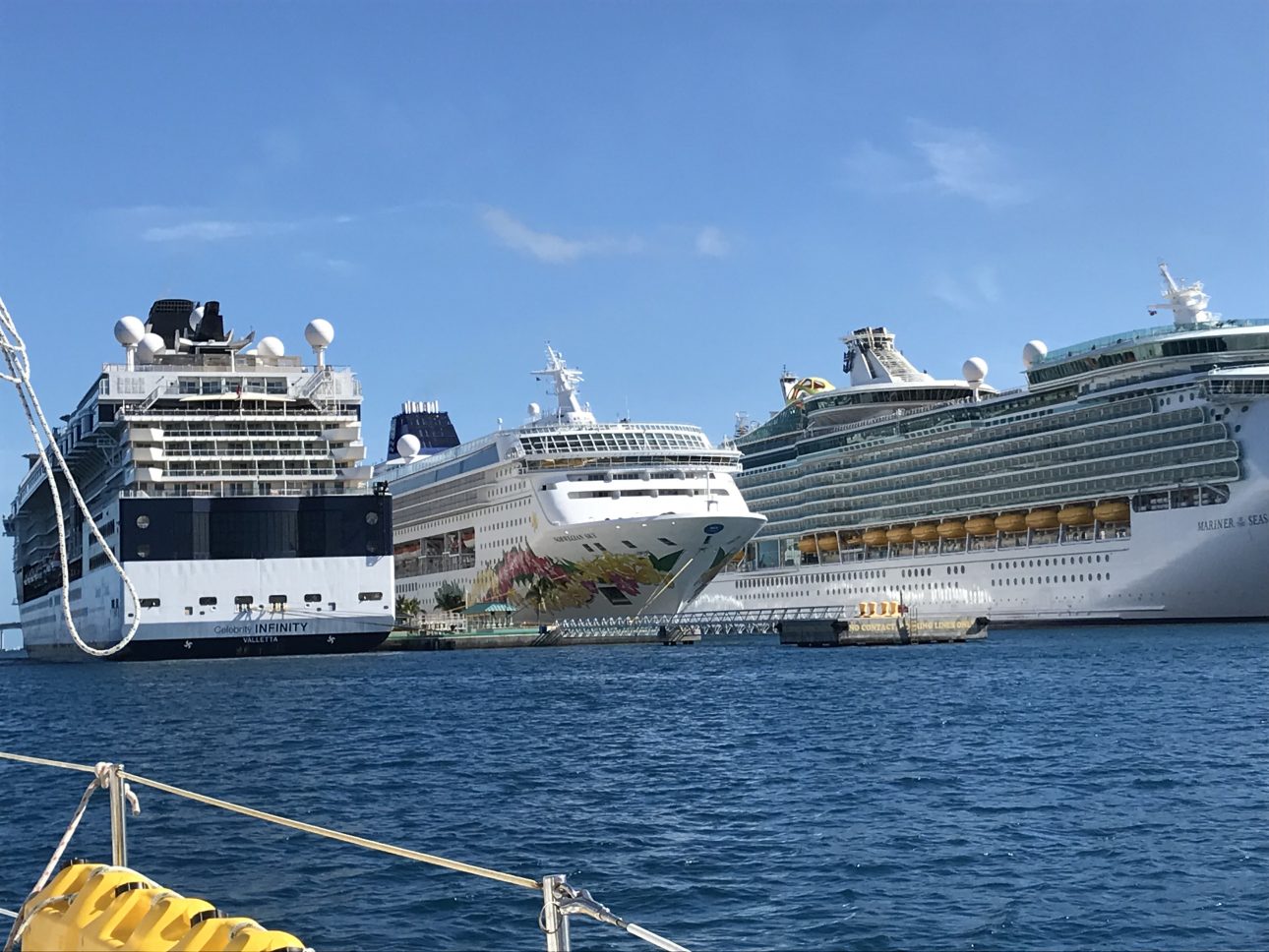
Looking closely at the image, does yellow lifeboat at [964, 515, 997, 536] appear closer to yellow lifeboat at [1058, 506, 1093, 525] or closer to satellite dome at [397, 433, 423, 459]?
yellow lifeboat at [1058, 506, 1093, 525]

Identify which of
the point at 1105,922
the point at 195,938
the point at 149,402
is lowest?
the point at 1105,922

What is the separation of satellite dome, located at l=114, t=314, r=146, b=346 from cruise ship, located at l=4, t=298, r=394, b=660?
0.08 meters

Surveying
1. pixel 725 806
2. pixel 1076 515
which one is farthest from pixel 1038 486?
pixel 725 806

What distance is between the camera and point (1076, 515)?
71.5 metres

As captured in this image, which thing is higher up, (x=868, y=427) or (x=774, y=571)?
(x=868, y=427)

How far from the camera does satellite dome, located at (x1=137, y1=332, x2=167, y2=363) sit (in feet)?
222

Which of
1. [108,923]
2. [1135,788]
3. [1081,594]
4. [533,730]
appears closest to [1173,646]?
[1081,594]

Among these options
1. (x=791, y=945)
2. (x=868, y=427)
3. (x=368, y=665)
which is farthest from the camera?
(x=868, y=427)

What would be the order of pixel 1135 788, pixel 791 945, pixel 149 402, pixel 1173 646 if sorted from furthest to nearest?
pixel 149 402, pixel 1173 646, pixel 1135 788, pixel 791 945

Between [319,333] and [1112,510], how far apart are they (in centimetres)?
3810

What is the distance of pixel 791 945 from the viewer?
39.8ft

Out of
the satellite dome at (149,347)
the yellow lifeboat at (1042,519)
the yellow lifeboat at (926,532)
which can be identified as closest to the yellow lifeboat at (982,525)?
the yellow lifeboat at (1042,519)

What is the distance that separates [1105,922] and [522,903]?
5.20m

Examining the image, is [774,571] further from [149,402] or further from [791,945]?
[791,945]
